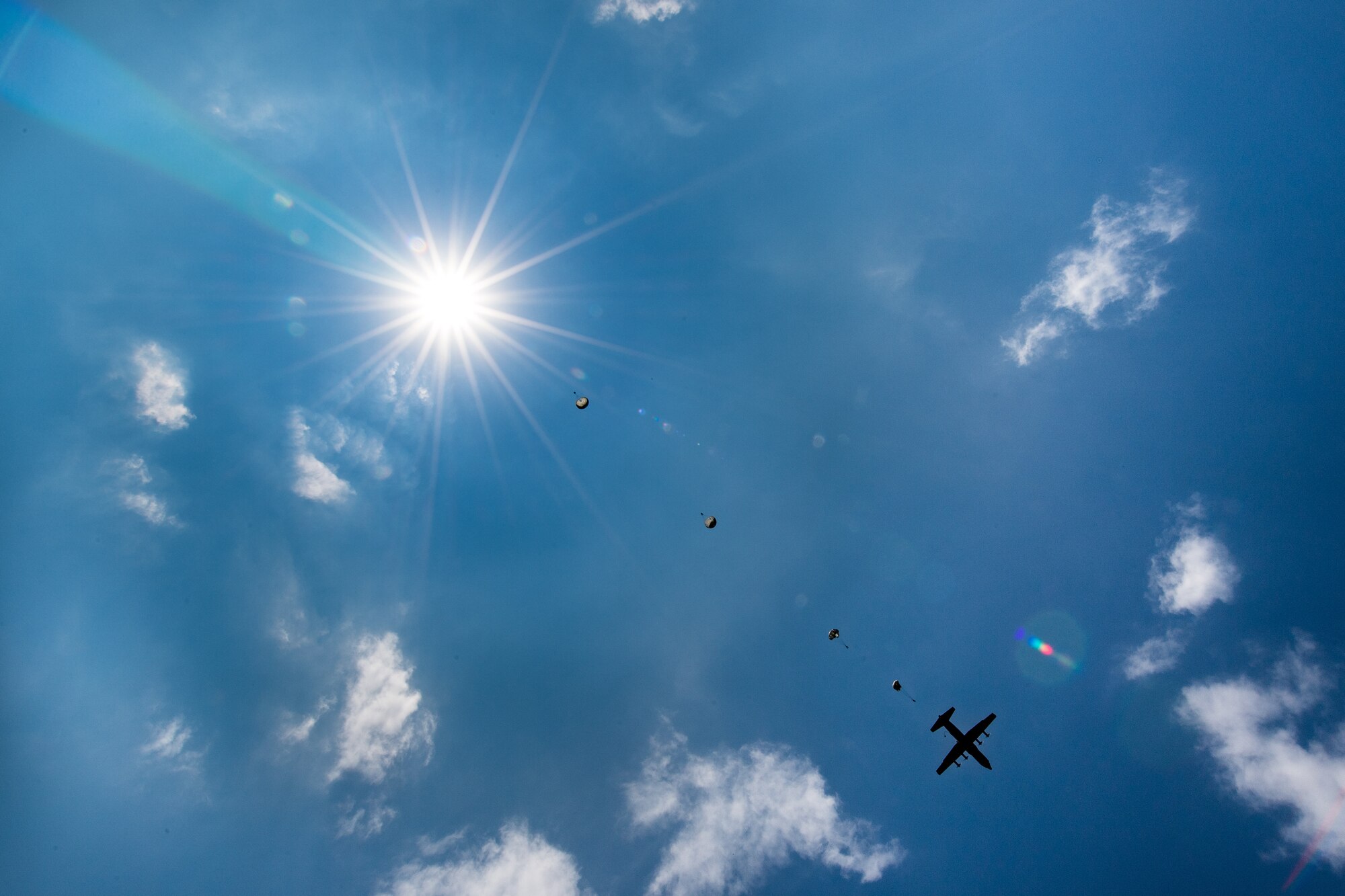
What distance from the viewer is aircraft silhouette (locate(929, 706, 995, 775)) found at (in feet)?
186

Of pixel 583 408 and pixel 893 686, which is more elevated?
pixel 583 408

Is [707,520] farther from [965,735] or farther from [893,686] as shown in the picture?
[965,735]

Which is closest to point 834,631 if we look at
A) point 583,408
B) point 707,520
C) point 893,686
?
point 893,686

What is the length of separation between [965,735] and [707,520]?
4419cm

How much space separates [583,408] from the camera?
56.5 meters

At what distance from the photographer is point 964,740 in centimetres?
5731

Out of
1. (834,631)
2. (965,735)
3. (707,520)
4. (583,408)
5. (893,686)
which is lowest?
(965,735)

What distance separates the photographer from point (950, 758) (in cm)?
5800

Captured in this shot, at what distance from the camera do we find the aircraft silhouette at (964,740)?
186 ft

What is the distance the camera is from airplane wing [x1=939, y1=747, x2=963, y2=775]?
189 feet

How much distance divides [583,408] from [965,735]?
65985 mm

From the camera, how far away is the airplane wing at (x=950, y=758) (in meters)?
57.7

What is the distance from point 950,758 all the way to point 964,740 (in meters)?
3.25

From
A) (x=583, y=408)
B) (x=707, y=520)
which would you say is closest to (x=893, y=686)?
(x=707, y=520)
